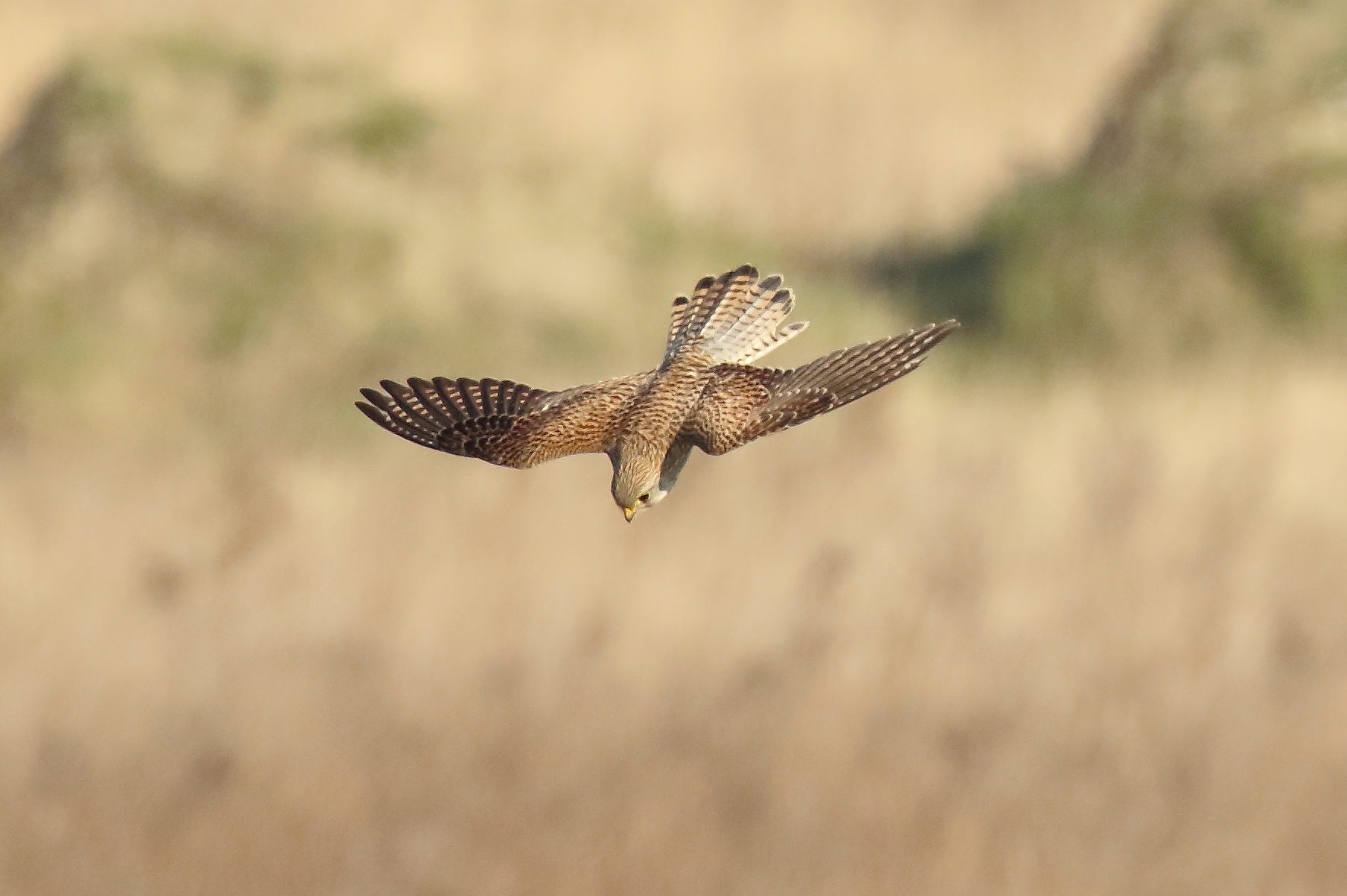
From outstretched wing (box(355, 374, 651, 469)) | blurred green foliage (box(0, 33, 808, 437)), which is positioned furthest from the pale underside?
blurred green foliage (box(0, 33, 808, 437))

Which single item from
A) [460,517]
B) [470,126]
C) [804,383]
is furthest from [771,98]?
[804,383]

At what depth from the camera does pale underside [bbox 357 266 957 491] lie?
534cm

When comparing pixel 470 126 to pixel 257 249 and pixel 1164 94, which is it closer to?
pixel 257 249

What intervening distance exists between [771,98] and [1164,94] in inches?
93.3

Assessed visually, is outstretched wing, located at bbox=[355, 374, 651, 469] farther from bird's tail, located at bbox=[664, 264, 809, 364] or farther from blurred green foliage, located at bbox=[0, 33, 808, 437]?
blurred green foliage, located at bbox=[0, 33, 808, 437]

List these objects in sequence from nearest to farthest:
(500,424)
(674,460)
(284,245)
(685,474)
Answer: (500,424)
(674,460)
(685,474)
(284,245)

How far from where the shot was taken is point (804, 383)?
17.9 feet

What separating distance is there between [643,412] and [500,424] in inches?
12.2

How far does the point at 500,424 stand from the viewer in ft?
18.0

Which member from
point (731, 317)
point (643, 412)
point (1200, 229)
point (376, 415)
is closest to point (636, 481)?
point (643, 412)

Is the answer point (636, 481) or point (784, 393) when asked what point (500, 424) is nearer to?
point (636, 481)

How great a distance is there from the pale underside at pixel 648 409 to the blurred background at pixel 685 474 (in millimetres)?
4116

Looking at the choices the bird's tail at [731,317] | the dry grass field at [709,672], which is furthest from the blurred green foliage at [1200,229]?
the bird's tail at [731,317]

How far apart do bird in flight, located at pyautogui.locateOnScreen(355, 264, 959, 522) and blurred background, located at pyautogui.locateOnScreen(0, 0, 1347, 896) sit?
162 inches
